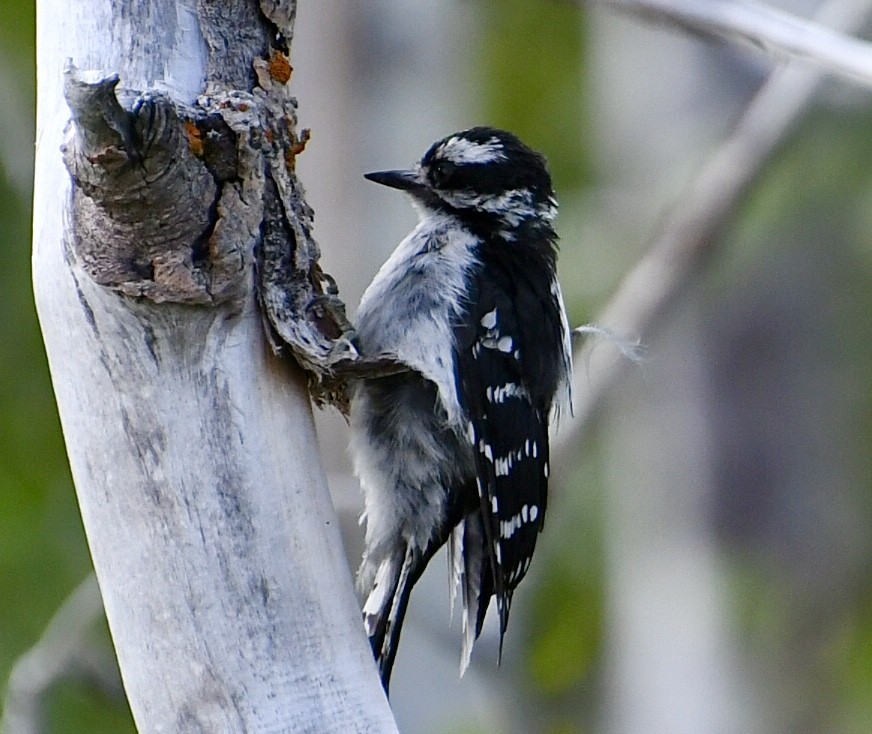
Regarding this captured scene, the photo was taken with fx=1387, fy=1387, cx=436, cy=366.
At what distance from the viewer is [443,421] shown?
119 inches

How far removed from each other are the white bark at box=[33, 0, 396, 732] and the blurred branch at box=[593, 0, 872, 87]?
121 cm

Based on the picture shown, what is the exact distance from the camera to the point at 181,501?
6.91 ft

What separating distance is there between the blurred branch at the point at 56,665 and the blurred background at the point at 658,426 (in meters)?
0.52

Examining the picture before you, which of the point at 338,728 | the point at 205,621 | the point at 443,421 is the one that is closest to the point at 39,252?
the point at 205,621

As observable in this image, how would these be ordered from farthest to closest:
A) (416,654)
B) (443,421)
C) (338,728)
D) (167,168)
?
(416,654) → (443,421) → (338,728) → (167,168)

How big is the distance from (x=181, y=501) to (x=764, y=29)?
1.53 m

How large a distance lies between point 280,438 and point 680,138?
432 cm

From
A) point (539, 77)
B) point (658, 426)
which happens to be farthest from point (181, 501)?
point (539, 77)

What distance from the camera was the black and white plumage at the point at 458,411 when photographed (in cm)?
293

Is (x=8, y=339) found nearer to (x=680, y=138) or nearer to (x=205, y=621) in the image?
(x=680, y=138)

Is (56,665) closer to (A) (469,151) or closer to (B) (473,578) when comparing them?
(B) (473,578)

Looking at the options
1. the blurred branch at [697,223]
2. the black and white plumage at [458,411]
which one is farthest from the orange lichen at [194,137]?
the blurred branch at [697,223]

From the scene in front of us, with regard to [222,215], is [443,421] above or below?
below

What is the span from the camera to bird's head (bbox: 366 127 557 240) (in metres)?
3.24
